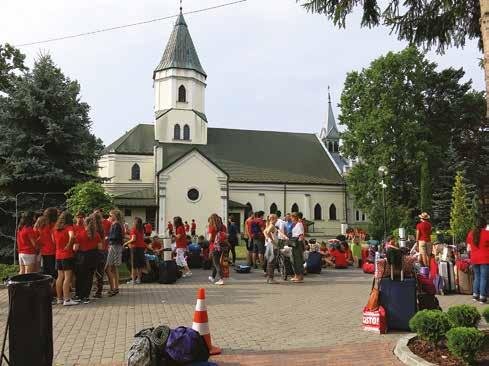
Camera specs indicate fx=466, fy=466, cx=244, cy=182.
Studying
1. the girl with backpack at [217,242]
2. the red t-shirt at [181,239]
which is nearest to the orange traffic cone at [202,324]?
the girl with backpack at [217,242]

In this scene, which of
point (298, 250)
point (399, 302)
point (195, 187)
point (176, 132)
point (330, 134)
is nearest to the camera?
point (399, 302)

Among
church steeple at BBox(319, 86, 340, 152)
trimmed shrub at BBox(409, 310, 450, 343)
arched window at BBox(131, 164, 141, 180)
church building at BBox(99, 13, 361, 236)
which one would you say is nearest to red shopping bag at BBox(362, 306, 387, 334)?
trimmed shrub at BBox(409, 310, 450, 343)

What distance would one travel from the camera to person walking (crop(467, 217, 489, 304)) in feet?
32.8

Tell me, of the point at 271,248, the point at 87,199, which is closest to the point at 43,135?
the point at 87,199

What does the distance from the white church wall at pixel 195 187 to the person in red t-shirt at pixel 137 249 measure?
2892cm

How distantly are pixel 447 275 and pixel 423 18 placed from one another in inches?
271

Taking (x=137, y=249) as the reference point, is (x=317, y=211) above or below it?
above

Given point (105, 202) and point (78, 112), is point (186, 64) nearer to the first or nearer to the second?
point (78, 112)

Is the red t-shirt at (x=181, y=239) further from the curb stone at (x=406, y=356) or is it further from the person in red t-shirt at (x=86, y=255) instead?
the curb stone at (x=406, y=356)

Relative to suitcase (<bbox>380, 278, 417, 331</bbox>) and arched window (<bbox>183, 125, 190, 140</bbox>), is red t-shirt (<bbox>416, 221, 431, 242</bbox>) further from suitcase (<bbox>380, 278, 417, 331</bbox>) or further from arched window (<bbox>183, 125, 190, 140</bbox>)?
arched window (<bbox>183, 125, 190, 140</bbox>)

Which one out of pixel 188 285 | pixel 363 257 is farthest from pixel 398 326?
pixel 363 257

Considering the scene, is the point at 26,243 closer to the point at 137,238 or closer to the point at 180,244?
the point at 137,238

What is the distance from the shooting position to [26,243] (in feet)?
31.9

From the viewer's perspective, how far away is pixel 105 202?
1741 centimetres
